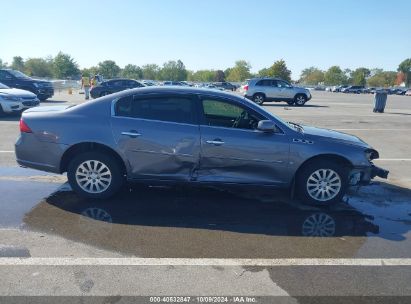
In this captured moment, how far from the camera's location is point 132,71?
14250cm

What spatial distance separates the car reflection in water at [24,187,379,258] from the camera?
4129 millimetres

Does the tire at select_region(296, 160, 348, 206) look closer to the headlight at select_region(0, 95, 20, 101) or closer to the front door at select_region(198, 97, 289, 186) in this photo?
the front door at select_region(198, 97, 289, 186)

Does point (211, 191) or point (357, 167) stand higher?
point (357, 167)

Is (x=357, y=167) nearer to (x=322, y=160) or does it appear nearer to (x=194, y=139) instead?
(x=322, y=160)

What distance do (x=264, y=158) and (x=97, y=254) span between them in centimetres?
250

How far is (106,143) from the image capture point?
17.2 feet

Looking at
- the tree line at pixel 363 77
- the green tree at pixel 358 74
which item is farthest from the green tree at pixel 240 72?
the green tree at pixel 358 74

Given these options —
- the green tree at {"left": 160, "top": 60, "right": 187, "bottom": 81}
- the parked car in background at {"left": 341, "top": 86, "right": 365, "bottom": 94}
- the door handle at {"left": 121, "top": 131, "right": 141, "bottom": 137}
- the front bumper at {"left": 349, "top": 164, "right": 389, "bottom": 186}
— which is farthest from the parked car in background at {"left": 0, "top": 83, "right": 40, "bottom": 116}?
the green tree at {"left": 160, "top": 60, "right": 187, "bottom": 81}

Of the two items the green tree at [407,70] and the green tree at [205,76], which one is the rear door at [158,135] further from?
the green tree at [407,70]

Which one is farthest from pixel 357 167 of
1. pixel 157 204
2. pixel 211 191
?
pixel 157 204

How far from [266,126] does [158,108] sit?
149cm

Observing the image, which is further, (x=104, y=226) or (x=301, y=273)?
(x=104, y=226)

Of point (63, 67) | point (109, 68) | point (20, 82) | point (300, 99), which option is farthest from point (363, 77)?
point (20, 82)

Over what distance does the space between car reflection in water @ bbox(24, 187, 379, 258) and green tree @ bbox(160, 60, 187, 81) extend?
141 m
